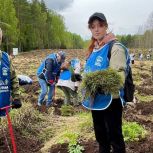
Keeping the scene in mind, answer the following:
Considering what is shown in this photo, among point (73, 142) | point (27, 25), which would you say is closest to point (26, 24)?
point (27, 25)

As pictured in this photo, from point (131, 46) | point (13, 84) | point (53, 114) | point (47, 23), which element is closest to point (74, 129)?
point (53, 114)

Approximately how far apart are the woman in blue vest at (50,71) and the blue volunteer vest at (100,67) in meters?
6.77

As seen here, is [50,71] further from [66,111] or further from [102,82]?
[102,82]

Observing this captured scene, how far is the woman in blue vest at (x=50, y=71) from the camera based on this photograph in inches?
484

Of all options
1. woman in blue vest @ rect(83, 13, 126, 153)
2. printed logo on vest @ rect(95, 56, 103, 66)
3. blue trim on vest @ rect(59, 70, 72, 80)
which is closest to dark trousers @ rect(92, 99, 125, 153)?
woman in blue vest @ rect(83, 13, 126, 153)

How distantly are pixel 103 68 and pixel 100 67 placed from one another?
48 mm

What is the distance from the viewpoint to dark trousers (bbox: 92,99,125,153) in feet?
17.3

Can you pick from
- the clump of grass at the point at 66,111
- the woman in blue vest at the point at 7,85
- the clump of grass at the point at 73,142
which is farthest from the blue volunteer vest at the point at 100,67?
the clump of grass at the point at 66,111

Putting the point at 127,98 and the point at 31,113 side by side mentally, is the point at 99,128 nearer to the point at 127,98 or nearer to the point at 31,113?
the point at 127,98

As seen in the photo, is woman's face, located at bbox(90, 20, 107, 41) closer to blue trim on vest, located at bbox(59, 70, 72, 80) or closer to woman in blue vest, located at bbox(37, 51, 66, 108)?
woman in blue vest, located at bbox(37, 51, 66, 108)

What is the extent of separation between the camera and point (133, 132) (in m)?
7.66

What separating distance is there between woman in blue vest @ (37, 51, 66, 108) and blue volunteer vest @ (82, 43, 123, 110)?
267 inches

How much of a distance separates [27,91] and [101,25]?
11562mm

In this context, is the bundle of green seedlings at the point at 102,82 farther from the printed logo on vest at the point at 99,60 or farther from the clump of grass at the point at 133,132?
the clump of grass at the point at 133,132
